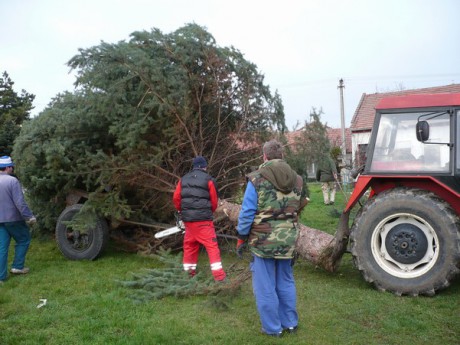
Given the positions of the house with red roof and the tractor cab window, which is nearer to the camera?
the tractor cab window

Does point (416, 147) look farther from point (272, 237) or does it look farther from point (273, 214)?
point (272, 237)

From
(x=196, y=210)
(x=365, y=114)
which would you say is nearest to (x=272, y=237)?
(x=196, y=210)

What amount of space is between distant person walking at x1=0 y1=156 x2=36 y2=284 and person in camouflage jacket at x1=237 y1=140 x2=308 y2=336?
12.8ft

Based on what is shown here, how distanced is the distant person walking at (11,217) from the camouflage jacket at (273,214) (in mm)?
3962

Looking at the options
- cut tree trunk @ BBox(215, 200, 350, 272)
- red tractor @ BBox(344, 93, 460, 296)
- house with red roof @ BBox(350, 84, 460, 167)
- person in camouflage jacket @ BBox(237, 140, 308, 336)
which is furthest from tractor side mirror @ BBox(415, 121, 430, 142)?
house with red roof @ BBox(350, 84, 460, 167)

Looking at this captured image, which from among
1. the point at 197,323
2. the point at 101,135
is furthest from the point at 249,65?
the point at 197,323

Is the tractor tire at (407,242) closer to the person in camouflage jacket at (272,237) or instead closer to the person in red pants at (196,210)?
the person in camouflage jacket at (272,237)

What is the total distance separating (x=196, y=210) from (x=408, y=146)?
9.15ft

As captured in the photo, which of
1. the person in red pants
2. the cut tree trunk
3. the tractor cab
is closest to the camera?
the tractor cab

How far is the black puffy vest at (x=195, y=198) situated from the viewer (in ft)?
19.6

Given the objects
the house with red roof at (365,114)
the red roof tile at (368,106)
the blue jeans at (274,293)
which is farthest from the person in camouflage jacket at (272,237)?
the red roof tile at (368,106)

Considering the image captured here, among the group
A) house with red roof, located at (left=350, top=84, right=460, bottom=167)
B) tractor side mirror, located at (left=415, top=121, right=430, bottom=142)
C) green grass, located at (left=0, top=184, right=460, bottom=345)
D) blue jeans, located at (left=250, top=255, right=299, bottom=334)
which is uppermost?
house with red roof, located at (left=350, top=84, right=460, bottom=167)

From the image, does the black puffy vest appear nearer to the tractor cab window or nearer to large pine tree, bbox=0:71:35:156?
the tractor cab window

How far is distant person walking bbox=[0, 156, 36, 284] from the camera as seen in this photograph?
651 centimetres
